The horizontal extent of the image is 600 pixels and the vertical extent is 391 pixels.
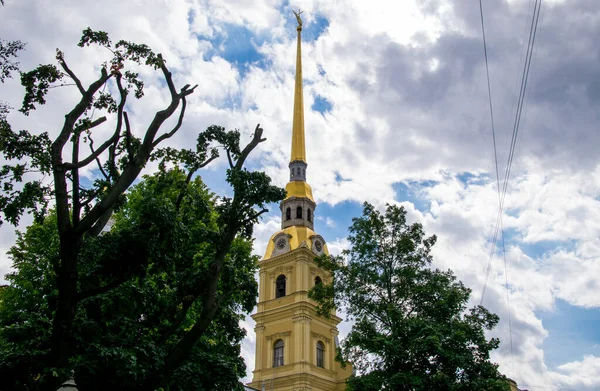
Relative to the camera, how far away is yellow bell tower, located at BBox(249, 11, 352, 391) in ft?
126

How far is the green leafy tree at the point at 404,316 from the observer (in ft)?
56.0

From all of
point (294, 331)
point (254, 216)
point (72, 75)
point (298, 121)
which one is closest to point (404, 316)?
point (254, 216)

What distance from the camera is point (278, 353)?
4019 centimetres

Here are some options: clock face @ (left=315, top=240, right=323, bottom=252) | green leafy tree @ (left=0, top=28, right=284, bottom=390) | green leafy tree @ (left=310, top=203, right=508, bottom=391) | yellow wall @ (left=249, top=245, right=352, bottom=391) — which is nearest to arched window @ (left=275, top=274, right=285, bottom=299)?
yellow wall @ (left=249, top=245, right=352, bottom=391)

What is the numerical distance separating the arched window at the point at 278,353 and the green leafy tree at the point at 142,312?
22017 mm

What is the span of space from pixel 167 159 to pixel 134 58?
8.99 feet

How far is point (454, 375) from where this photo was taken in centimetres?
1725

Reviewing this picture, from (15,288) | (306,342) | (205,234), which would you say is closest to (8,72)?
(205,234)

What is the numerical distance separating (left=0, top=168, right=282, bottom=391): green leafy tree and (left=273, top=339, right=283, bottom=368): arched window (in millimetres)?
22017

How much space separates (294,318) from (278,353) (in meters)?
2.96

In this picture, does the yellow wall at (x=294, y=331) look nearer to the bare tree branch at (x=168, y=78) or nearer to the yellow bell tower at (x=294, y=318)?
the yellow bell tower at (x=294, y=318)

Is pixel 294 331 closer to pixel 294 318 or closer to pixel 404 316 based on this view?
pixel 294 318

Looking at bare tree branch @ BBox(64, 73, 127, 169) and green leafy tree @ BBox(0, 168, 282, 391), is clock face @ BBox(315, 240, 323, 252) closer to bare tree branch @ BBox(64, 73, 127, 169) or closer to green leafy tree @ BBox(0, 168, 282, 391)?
green leafy tree @ BBox(0, 168, 282, 391)

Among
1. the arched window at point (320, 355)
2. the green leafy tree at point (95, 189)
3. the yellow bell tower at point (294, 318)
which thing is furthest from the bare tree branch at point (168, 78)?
the arched window at point (320, 355)
